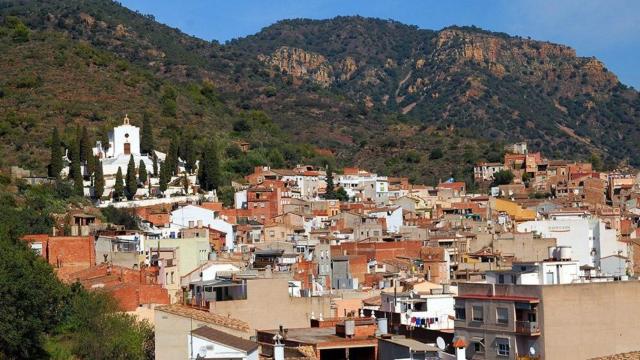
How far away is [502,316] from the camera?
2838 cm

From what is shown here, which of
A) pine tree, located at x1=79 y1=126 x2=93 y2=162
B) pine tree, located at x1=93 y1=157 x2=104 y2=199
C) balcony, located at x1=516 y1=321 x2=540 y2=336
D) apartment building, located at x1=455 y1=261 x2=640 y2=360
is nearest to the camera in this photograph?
balcony, located at x1=516 y1=321 x2=540 y2=336

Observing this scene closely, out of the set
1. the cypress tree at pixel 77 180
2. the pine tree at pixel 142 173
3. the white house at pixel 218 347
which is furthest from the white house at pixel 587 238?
the white house at pixel 218 347

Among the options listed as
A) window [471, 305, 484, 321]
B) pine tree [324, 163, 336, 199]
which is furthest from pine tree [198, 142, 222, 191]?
window [471, 305, 484, 321]

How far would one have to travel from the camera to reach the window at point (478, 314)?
95.5 ft

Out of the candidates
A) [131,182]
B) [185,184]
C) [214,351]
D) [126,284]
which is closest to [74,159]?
[131,182]

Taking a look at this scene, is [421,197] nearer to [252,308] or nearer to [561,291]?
[252,308]

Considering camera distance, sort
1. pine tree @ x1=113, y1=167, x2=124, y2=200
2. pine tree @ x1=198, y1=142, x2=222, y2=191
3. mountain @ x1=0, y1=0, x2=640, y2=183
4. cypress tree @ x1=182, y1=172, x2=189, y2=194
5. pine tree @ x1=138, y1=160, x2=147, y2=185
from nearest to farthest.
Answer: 1. pine tree @ x1=113, y1=167, x2=124, y2=200
2. cypress tree @ x1=182, y1=172, x2=189, y2=194
3. pine tree @ x1=138, y1=160, x2=147, y2=185
4. pine tree @ x1=198, y1=142, x2=222, y2=191
5. mountain @ x1=0, y1=0, x2=640, y2=183

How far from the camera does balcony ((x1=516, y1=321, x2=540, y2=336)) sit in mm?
27375

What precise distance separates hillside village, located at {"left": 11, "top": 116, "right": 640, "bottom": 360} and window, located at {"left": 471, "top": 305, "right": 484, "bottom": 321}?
1.0 inches

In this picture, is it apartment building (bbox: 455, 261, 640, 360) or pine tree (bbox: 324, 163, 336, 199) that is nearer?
apartment building (bbox: 455, 261, 640, 360)

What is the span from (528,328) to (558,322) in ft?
2.21

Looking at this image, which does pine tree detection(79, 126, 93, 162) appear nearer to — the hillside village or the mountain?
the hillside village

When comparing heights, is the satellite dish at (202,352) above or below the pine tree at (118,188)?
below

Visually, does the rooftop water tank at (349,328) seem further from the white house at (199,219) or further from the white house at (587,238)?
the white house at (199,219)
